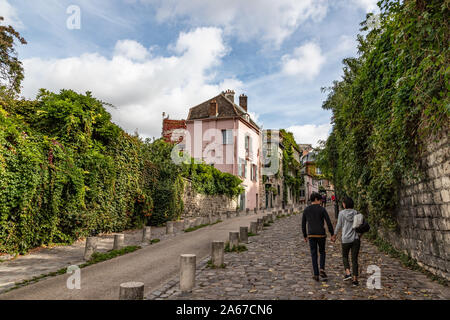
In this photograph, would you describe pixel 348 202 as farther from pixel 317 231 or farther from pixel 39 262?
pixel 39 262

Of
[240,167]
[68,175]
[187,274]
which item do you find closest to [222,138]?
[240,167]

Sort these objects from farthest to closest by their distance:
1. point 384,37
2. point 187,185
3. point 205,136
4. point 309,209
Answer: point 205,136
point 187,185
point 384,37
point 309,209

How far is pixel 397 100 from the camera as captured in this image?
586cm

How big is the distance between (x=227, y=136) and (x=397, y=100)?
25078 millimetres

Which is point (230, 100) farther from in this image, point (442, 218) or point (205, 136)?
point (442, 218)

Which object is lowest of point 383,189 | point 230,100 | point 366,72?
point 383,189

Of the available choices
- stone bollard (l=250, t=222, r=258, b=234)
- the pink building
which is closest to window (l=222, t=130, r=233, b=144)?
the pink building

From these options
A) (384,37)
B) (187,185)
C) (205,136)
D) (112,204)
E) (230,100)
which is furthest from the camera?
(230,100)

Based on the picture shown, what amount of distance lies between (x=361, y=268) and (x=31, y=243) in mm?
8588

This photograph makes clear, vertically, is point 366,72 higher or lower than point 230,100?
lower

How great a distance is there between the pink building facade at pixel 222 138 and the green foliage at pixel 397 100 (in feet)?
59.8

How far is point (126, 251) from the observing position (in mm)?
9070

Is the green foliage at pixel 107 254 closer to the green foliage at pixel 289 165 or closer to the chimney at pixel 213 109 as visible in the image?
the chimney at pixel 213 109
